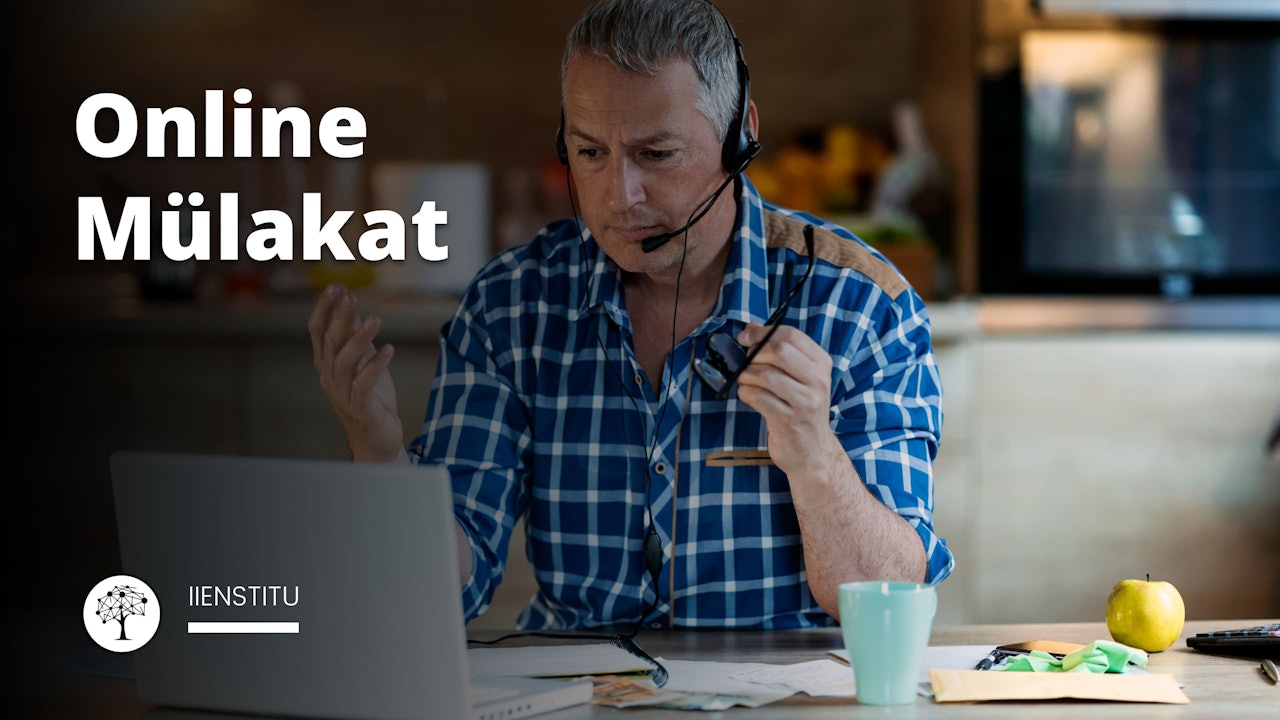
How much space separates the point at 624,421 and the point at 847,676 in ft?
1.57

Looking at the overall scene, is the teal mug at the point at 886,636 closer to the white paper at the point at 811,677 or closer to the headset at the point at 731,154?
the white paper at the point at 811,677

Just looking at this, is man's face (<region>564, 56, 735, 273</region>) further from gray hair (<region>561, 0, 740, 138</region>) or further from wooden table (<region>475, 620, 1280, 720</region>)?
wooden table (<region>475, 620, 1280, 720</region>)

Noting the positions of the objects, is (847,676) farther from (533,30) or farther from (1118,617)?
(533,30)

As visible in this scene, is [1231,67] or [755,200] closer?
[755,200]

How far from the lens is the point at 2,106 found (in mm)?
3035

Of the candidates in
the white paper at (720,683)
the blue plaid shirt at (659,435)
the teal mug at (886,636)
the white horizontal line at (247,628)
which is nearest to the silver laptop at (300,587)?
the white horizontal line at (247,628)

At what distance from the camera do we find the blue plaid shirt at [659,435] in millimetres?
1396

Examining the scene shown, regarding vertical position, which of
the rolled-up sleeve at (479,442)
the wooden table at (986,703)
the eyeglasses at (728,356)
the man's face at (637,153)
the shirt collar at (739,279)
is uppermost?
the man's face at (637,153)

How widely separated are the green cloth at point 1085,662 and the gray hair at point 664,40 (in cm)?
65

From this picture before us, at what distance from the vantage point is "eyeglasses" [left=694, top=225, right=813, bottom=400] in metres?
1.22

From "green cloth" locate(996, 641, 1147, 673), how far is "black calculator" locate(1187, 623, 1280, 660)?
0.31ft

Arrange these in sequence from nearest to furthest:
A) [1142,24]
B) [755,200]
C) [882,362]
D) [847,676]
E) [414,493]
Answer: [414,493] < [847,676] < [882,362] < [755,200] < [1142,24]

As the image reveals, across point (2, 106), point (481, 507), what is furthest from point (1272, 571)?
point (2, 106)

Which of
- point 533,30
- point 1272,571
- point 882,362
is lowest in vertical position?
point 1272,571
